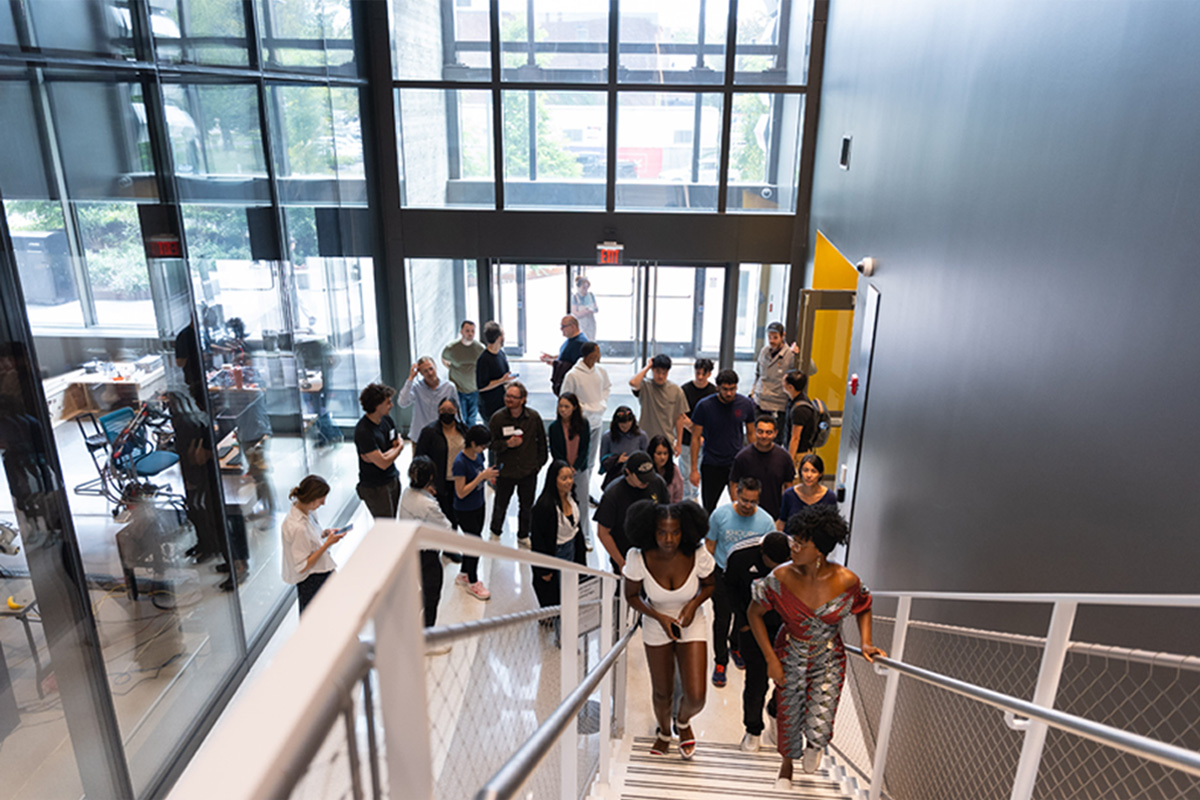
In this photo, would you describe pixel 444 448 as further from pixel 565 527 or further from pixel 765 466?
pixel 765 466

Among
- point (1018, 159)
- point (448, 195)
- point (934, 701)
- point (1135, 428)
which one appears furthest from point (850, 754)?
point (448, 195)

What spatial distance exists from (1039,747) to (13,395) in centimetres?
403

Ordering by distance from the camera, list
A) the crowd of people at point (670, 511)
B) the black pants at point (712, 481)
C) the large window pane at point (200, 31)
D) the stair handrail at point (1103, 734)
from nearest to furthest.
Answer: the stair handrail at point (1103, 734)
the crowd of people at point (670, 511)
the large window pane at point (200, 31)
the black pants at point (712, 481)

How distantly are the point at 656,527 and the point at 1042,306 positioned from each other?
1908 mm

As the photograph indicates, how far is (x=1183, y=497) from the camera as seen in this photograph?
88.8 inches

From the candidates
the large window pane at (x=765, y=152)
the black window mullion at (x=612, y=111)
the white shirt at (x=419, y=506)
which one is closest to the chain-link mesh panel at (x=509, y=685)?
the white shirt at (x=419, y=506)

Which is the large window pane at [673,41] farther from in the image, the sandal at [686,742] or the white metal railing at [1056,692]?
the white metal railing at [1056,692]

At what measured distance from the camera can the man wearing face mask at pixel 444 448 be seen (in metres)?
6.24

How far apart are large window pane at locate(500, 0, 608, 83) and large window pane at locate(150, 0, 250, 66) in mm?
3571

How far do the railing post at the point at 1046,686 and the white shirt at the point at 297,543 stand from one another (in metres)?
3.77

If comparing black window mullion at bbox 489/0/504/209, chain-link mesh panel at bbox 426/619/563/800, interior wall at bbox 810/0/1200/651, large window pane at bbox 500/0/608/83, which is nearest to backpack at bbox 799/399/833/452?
interior wall at bbox 810/0/1200/651

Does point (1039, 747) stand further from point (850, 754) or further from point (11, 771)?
point (11, 771)

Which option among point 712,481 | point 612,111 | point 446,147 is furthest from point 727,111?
point 712,481

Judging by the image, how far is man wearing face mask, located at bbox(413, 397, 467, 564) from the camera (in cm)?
624
